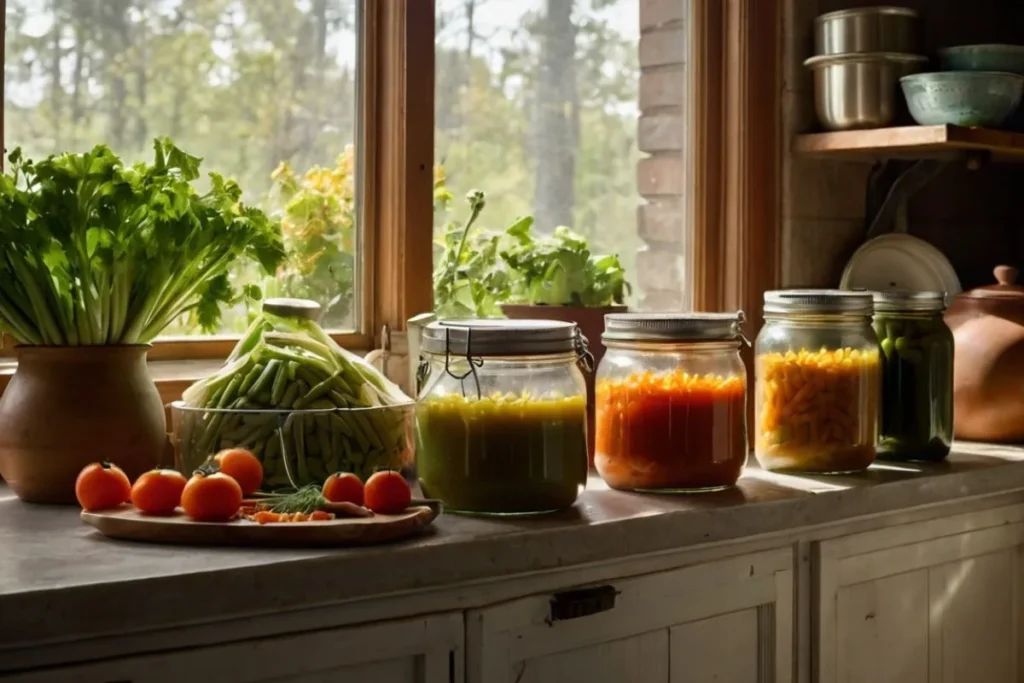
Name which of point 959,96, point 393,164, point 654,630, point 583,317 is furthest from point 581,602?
point 959,96

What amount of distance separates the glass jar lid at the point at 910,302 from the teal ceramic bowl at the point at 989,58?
1.74ft

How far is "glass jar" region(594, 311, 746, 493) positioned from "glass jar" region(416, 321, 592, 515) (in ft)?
0.45

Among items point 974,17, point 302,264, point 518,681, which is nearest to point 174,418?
point 302,264

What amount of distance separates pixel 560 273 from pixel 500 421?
54cm

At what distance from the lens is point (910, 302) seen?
204cm

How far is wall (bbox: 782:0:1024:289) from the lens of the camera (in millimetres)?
2461

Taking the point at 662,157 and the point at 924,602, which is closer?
the point at 924,602

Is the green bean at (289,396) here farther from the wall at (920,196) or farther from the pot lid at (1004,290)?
the pot lid at (1004,290)

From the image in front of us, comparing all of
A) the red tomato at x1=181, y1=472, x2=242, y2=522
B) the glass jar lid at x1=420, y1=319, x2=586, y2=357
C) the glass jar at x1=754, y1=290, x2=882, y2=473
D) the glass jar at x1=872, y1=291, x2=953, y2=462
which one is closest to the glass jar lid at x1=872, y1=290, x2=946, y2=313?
the glass jar at x1=872, y1=291, x2=953, y2=462

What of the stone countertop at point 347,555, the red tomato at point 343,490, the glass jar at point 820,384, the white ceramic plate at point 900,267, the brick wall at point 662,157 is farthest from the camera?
the white ceramic plate at point 900,267

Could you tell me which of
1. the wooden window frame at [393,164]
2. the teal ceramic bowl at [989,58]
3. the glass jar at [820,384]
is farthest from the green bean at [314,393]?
the teal ceramic bowl at [989,58]

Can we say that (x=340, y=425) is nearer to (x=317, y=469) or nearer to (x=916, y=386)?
(x=317, y=469)

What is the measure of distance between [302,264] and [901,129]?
1038mm

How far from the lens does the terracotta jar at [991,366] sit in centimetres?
226
